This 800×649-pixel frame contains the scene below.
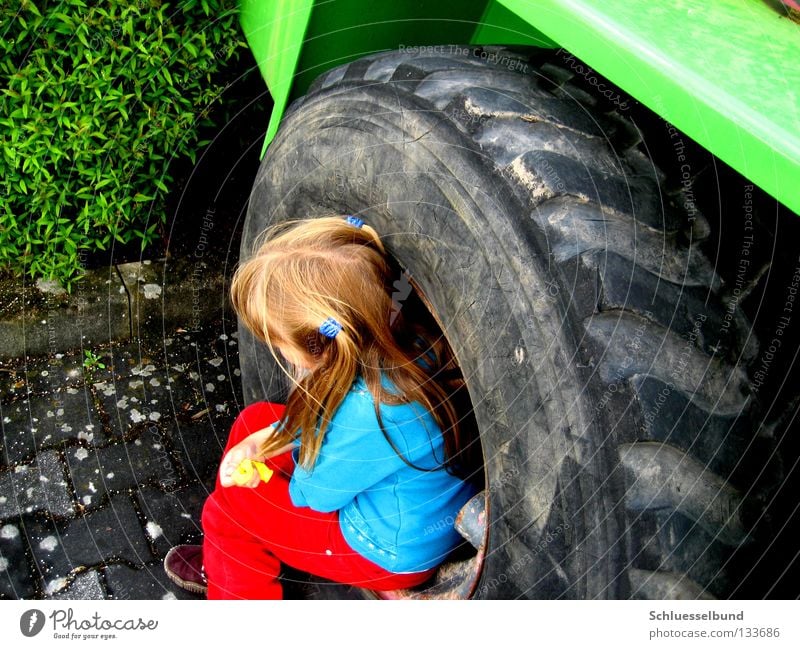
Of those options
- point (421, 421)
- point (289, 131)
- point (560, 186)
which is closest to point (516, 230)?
point (560, 186)

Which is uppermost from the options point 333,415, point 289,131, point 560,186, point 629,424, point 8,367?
point 560,186

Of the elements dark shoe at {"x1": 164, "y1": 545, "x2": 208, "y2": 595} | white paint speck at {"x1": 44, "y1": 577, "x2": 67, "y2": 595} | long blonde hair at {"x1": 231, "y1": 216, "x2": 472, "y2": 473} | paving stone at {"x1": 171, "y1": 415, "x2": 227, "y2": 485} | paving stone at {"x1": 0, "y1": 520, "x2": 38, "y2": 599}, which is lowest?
paving stone at {"x1": 0, "y1": 520, "x2": 38, "y2": 599}

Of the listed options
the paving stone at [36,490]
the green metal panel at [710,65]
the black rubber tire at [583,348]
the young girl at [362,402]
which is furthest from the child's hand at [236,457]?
the green metal panel at [710,65]

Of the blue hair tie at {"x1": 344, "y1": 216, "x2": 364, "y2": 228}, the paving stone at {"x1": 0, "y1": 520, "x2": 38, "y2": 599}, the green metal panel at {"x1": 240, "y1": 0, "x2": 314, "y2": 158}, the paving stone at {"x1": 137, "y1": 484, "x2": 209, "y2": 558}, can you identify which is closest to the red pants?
the paving stone at {"x1": 137, "y1": 484, "x2": 209, "y2": 558}

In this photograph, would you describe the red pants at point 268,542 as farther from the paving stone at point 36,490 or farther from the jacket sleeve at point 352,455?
A: the paving stone at point 36,490

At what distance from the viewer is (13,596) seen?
5.02ft

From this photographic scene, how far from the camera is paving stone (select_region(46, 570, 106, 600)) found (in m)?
1.56

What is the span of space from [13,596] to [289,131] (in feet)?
3.39

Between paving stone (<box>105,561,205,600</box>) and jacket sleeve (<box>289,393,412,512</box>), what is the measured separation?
494 millimetres

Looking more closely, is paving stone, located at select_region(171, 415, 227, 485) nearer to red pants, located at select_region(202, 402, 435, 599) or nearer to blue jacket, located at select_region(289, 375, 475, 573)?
red pants, located at select_region(202, 402, 435, 599)

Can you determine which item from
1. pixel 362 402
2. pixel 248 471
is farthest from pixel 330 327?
pixel 248 471

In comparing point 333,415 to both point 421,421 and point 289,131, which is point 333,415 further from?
point 289,131

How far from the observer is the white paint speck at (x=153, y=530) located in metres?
1.72

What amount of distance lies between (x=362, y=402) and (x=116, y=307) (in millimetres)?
1144
